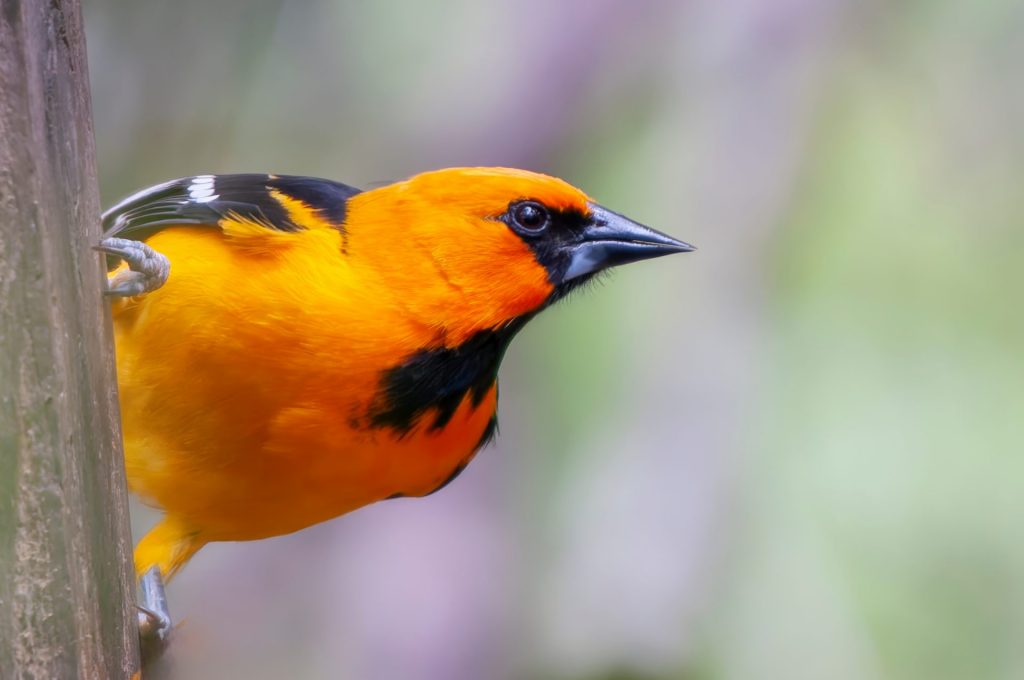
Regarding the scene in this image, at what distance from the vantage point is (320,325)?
177 centimetres

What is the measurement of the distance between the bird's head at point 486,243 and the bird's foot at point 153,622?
29.0 inches

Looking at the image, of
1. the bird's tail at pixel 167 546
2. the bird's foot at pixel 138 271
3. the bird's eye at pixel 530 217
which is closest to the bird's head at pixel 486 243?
the bird's eye at pixel 530 217

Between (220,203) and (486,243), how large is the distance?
1.55 ft

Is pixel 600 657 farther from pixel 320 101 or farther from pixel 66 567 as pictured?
pixel 320 101

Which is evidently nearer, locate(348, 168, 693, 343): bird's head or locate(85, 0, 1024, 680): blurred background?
locate(348, 168, 693, 343): bird's head

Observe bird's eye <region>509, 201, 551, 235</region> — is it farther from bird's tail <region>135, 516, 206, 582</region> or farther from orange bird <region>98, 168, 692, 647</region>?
bird's tail <region>135, 516, 206, 582</region>

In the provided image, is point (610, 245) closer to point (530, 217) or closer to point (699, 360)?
point (530, 217)

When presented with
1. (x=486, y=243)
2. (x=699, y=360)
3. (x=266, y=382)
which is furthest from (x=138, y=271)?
(x=699, y=360)

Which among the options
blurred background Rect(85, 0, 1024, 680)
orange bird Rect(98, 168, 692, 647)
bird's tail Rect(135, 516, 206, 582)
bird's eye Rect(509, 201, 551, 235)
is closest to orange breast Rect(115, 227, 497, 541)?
orange bird Rect(98, 168, 692, 647)

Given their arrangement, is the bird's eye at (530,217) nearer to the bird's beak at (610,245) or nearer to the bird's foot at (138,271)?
the bird's beak at (610,245)

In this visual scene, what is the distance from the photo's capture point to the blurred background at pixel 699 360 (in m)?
2.53

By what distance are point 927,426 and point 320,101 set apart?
2.01 m

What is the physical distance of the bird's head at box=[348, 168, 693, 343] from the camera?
187cm

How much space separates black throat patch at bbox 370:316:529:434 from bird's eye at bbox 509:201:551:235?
0.53 feet
